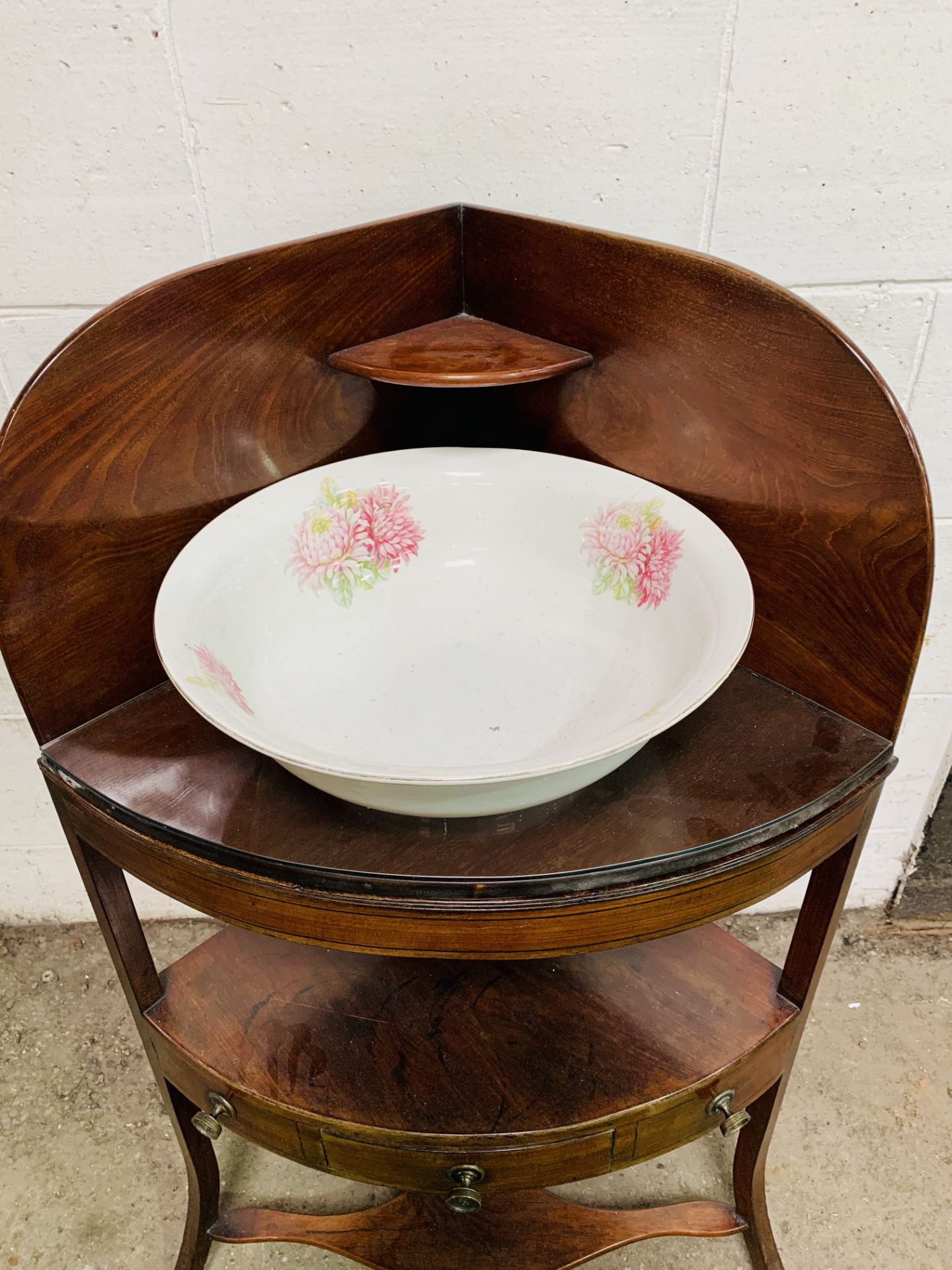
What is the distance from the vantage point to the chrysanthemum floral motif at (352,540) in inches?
30.1

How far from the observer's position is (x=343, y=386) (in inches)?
33.2

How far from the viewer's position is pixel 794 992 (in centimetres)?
86

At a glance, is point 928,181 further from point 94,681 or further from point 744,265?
point 94,681

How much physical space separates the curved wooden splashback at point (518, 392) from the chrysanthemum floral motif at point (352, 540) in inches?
3.1

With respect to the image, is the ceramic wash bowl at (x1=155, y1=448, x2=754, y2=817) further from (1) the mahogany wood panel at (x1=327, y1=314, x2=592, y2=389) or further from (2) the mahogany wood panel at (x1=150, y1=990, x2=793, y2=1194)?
(2) the mahogany wood panel at (x1=150, y1=990, x2=793, y2=1194)

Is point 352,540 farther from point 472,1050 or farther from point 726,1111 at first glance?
point 726,1111

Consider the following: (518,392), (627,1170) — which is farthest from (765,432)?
(627,1170)

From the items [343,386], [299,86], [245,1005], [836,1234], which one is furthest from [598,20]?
[836,1234]

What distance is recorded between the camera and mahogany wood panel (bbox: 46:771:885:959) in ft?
→ 1.96

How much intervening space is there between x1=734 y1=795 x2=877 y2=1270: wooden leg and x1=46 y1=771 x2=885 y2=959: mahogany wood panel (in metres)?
0.11

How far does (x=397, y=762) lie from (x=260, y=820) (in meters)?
0.10

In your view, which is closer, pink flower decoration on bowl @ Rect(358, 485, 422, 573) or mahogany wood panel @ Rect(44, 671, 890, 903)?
mahogany wood panel @ Rect(44, 671, 890, 903)

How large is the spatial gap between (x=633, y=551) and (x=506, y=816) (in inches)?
9.1

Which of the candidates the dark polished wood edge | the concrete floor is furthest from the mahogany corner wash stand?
the concrete floor
